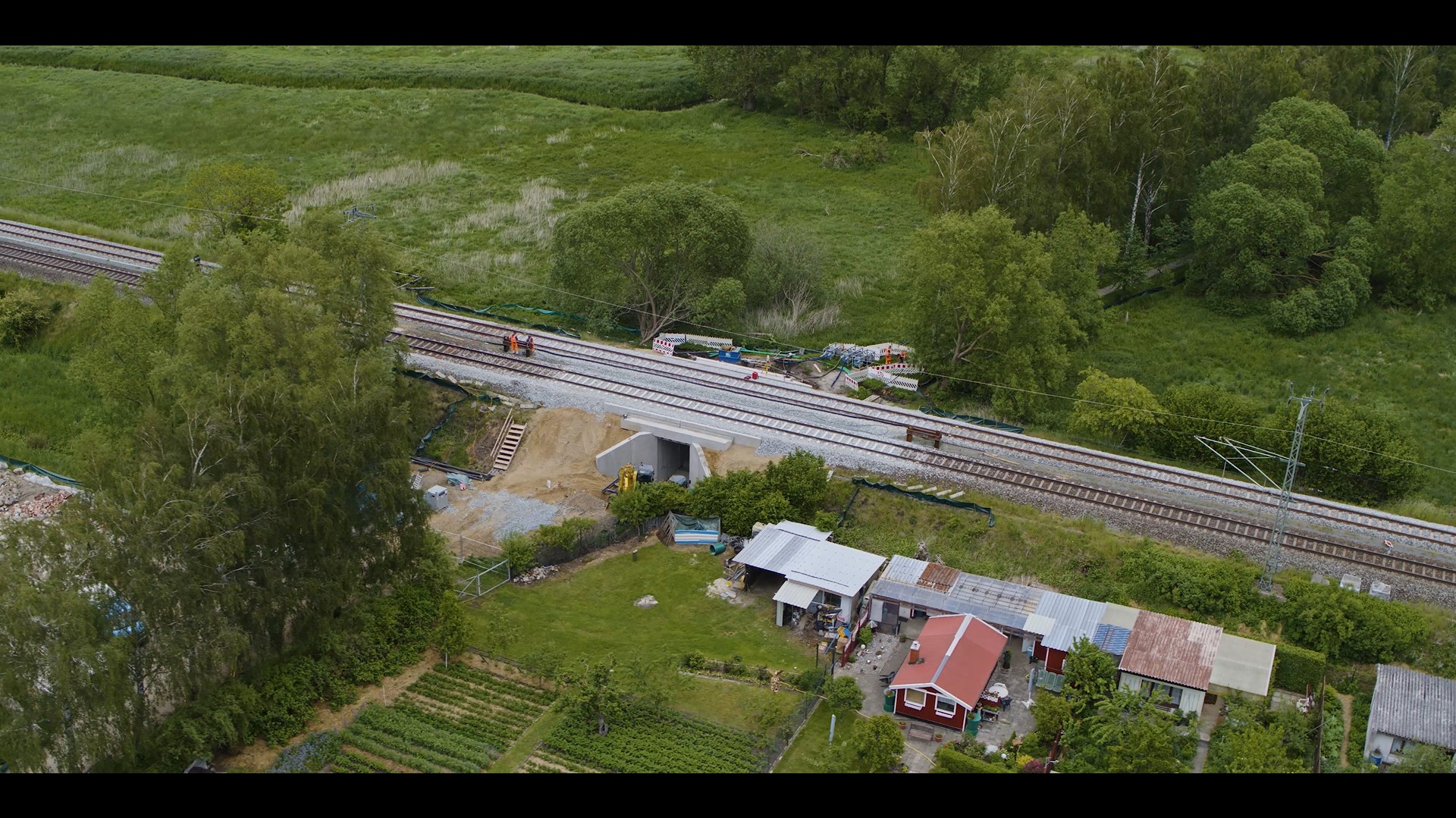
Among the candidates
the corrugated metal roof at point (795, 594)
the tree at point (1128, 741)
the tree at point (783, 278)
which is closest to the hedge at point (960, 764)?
the tree at point (1128, 741)

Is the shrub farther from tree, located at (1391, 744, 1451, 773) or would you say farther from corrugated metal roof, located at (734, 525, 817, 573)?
tree, located at (1391, 744, 1451, 773)

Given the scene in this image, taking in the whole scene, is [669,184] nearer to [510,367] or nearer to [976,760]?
[510,367]

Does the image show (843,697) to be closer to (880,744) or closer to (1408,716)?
(880,744)

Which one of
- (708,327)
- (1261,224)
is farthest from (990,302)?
(1261,224)

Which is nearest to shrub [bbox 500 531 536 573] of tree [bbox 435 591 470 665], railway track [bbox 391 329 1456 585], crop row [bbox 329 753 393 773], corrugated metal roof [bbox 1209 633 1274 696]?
tree [bbox 435 591 470 665]

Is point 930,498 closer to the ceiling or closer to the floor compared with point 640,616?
closer to the ceiling
